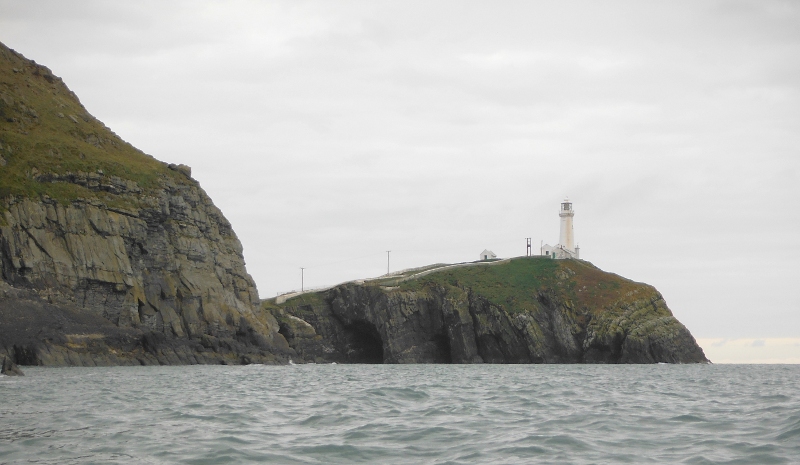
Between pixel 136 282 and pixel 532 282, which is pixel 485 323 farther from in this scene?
pixel 136 282

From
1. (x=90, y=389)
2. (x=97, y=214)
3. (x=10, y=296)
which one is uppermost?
(x=97, y=214)

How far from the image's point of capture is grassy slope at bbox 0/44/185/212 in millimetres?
94438

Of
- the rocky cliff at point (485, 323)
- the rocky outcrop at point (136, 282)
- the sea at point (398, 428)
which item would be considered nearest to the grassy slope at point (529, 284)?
the rocky cliff at point (485, 323)

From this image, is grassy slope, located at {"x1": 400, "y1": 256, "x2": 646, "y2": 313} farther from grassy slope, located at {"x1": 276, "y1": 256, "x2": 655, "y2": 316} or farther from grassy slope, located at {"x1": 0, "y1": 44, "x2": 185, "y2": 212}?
grassy slope, located at {"x1": 0, "y1": 44, "x2": 185, "y2": 212}

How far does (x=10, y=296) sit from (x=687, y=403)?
65.6m

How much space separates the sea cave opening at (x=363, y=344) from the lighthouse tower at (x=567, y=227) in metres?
43.7

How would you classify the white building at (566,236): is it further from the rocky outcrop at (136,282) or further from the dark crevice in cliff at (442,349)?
the rocky outcrop at (136,282)

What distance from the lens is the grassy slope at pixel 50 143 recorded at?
94.4 metres

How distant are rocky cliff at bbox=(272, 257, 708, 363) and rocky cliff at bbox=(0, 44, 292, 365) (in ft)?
52.9

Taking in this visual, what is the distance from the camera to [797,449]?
61.2ft

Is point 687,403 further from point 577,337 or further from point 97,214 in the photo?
point 577,337

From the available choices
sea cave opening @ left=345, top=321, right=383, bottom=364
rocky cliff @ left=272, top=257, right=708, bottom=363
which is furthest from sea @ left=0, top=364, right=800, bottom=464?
sea cave opening @ left=345, top=321, right=383, bottom=364

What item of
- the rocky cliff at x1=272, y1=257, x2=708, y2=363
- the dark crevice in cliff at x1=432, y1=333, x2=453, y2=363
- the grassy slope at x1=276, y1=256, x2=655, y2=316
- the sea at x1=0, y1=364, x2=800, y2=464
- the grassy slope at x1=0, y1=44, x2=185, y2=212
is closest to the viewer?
the sea at x1=0, y1=364, x2=800, y2=464

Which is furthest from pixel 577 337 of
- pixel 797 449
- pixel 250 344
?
pixel 797 449
